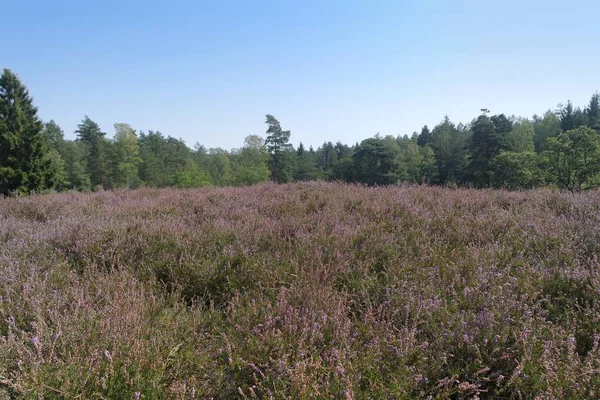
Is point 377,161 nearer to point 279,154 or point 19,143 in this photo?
point 279,154

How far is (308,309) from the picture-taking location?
101 inches

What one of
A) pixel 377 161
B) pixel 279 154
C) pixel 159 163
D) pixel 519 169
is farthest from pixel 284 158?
pixel 519 169

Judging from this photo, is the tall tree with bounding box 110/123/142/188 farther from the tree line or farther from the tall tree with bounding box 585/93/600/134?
the tall tree with bounding box 585/93/600/134

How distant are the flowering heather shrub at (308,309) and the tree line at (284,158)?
14.0 metres

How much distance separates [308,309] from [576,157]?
139 feet

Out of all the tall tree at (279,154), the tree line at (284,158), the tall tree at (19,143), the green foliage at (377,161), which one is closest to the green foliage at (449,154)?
the tree line at (284,158)

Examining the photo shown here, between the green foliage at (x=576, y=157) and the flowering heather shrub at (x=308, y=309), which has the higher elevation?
the green foliage at (x=576, y=157)

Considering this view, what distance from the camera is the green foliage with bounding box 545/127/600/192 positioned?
3244 cm

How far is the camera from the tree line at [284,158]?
3094 cm

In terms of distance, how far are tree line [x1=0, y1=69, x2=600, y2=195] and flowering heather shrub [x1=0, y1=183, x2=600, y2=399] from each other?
14.0 meters

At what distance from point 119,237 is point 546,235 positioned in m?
5.62

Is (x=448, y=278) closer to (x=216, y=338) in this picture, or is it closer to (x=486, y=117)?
(x=216, y=338)

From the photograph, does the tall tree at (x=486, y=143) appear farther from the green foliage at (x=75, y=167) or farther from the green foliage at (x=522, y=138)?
the green foliage at (x=75, y=167)

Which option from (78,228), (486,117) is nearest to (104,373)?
(78,228)
